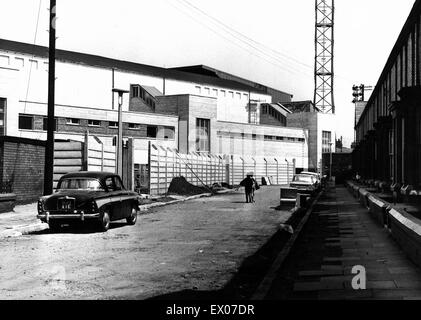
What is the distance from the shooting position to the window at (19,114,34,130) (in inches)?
1756

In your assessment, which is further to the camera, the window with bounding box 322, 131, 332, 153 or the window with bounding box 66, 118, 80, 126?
the window with bounding box 322, 131, 332, 153

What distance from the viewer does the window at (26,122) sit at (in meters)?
44.6

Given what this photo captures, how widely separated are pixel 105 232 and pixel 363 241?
6616mm

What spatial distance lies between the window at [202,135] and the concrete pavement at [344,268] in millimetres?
43402

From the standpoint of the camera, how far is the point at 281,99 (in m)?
104

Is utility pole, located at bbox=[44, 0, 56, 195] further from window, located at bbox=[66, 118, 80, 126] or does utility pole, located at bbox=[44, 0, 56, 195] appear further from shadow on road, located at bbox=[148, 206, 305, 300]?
window, located at bbox=[66, 118, 80, 126]

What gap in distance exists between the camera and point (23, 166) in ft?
70.9

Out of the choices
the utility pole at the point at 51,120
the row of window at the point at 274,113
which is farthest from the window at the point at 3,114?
the row of window at the point at 274,113

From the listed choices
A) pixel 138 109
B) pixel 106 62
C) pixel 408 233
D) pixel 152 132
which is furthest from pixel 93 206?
pixel 106 62

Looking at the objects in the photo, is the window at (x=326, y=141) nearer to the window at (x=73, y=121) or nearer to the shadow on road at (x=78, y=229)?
the window at (x=73, y=121)

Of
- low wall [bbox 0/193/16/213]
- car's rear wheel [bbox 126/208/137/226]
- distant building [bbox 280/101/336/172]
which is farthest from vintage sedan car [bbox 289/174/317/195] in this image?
distant building [bbox 280/101/336/172]

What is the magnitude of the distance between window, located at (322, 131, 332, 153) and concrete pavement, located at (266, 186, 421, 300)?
225 ft

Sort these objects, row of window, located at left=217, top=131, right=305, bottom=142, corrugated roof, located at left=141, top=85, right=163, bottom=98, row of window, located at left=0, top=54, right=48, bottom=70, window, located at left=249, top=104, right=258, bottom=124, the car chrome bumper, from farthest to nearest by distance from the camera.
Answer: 1. window, located at left=249, top=104, right=258, bottom=124
2. corrugated roof, located at left=141, top=85, right=163, bottom=98
3. row of window, located at left=217, top=131, right=305, bottom=142
4. row of window, located at left=0, top=54, right=48, bottom=70
5. the car chrome bumper
